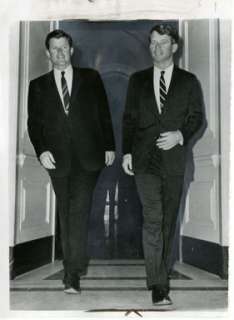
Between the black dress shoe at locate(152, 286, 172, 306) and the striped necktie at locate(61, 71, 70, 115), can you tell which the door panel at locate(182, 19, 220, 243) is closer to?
the black dress shoe at locate(152, 286, 172, 306)

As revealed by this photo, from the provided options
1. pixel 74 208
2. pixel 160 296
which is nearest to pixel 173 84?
pixel 74 208

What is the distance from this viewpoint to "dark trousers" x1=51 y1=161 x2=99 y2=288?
140 centimetres

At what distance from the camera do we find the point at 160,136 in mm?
1396

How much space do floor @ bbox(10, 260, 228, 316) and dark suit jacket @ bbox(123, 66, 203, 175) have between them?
31cm

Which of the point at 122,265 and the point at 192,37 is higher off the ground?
the point at 192,37

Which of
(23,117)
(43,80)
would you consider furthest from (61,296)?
(43,80)

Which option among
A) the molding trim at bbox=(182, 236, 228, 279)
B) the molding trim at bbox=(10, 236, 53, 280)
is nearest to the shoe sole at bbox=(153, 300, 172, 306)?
the molding trim at bbox=(182, 236, 228, 279)

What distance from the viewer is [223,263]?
1383 mm

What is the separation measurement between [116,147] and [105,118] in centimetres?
10

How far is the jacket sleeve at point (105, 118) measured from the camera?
142 centimetres

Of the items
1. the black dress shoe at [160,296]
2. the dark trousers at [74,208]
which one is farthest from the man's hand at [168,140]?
the black dress shoe at [160,296]

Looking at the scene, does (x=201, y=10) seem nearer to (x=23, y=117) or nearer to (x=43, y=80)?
(x=43, y=80)

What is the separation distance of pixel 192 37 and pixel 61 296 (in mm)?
889

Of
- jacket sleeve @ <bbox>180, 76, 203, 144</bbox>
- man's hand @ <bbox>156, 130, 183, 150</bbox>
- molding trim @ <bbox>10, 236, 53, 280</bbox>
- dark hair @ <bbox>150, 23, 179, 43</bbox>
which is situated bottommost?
molding trim @ <bbox>10, 236, 53, 280</bbox>
